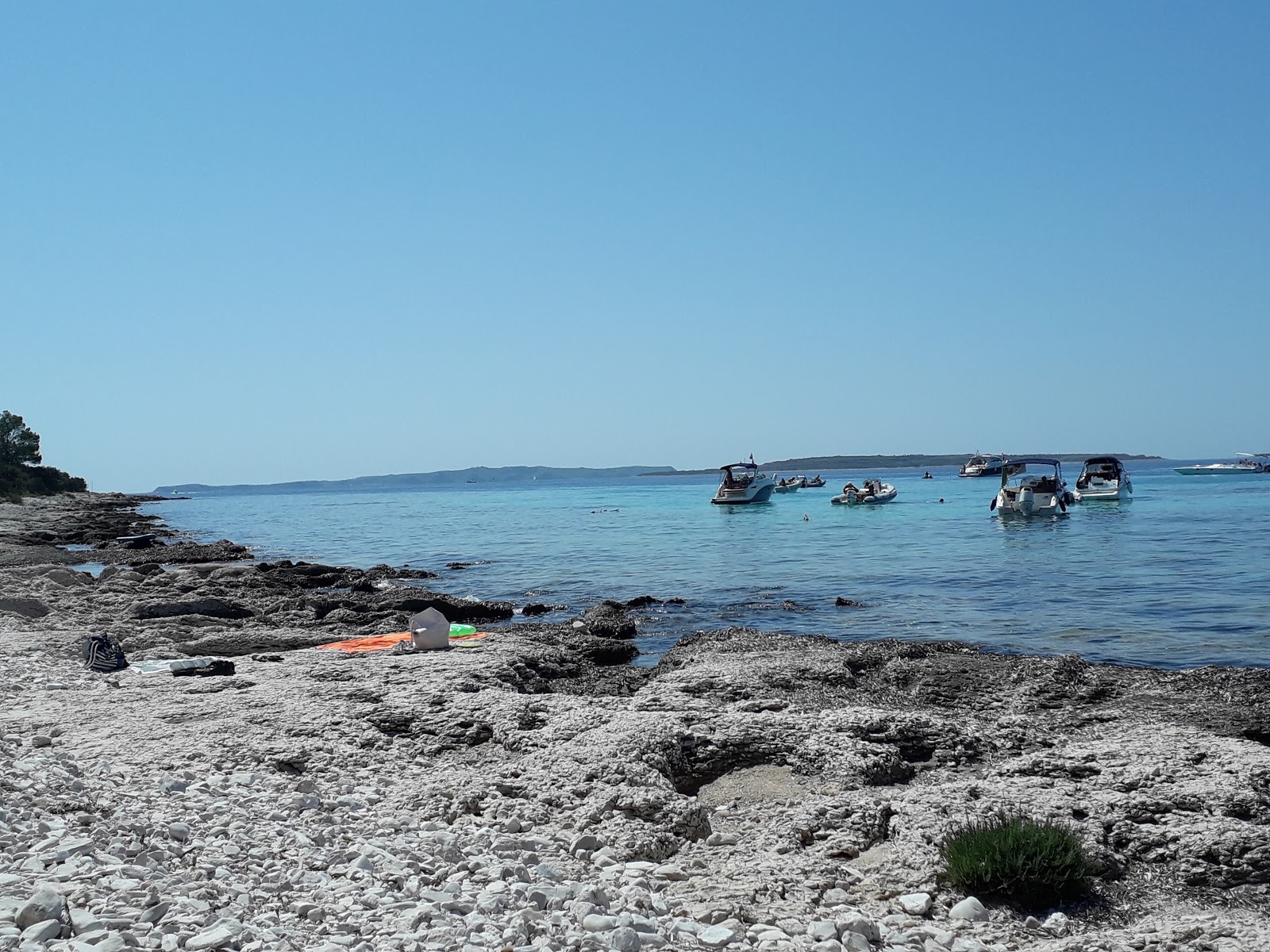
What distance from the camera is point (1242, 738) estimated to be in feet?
26.1

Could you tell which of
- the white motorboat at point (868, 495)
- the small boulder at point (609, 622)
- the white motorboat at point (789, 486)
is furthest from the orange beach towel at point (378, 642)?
the white motorboat at point (789, 486)

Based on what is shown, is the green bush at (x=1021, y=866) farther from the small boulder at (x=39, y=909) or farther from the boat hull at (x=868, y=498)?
the boat hull at (x=868, y=498)

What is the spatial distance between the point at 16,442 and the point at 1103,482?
9905 cm

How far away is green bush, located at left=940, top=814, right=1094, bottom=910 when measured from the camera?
16.5 ft

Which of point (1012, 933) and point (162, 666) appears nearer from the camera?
point (1012, 933)

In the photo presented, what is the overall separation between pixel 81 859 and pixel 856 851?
14.0ft

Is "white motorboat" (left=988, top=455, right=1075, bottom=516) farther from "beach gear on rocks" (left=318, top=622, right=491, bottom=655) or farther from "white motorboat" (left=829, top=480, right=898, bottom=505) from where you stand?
"beach gear on rocks" (left=318, top=622, right=491, bottom=655)

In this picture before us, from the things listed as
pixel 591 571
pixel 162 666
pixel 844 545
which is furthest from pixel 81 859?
pixel 844 545

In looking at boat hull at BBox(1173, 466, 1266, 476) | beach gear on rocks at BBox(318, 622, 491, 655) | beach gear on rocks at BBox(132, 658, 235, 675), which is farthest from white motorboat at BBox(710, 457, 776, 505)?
boat hull at BBox(1173, 466, 1266, 476)

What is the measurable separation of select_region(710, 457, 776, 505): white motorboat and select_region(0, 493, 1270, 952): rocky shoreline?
50.5 meters

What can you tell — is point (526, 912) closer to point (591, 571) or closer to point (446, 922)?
point (446, 922)

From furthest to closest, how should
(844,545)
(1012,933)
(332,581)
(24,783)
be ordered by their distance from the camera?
(844,545) < (332,581) < (24,783) < (1012,933)

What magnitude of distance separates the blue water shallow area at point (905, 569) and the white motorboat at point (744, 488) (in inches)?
167

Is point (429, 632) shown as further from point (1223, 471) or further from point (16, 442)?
point (1223, 471)
